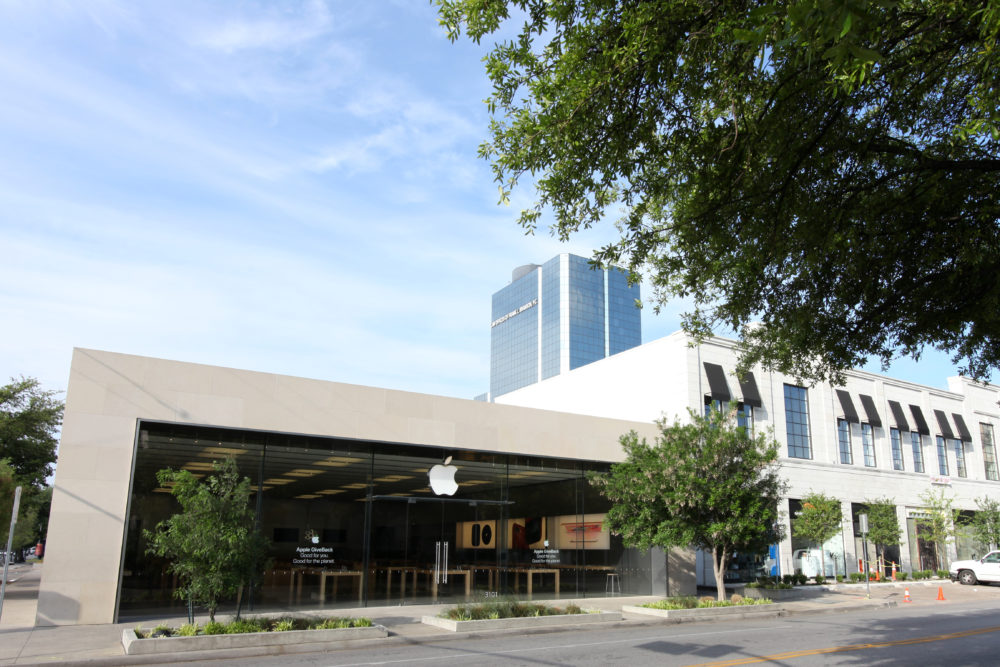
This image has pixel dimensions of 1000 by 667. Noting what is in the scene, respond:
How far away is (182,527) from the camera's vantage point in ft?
44.2

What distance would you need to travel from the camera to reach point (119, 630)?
15.1 m

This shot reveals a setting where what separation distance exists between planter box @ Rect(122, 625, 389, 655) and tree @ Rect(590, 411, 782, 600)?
30.1 ft

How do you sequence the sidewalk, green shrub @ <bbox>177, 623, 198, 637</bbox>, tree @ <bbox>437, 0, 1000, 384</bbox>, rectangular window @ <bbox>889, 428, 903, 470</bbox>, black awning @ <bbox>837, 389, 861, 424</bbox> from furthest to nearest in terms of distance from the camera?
rectangular window @ <bbox>889, 428, 903, 470</bbox> < black awning @ <bbox>837, 389, 861, 424</bbox> < green shrub @ <bbox>177, 623, 198, 637</bbox> < the sidewalk < tree @ <bbox>437, 0, 1000, 384</bbox>

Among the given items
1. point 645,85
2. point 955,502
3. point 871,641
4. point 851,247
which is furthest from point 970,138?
point 955,502

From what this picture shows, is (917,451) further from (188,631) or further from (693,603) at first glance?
(188,631)

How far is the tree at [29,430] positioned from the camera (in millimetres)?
36406

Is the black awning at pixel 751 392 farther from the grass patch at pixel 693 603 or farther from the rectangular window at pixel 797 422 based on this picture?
the grass patch at pixel 693 603

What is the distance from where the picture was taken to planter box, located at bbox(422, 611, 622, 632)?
16.1 metres

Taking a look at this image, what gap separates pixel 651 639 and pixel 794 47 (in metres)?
12.4

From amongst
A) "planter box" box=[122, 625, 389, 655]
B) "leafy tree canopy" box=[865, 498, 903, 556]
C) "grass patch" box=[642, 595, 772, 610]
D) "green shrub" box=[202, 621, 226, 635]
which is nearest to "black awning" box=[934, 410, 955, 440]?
"leafy tree canopy" box=[865, 498, 903, 556]

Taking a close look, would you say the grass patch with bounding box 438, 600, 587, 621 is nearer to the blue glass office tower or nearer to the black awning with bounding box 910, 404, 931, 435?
the black awning with bounding box 910, 404, 931, 435

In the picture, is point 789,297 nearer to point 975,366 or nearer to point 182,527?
point 975,366

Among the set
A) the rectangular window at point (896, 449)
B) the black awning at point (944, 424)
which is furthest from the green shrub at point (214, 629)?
the black awning at point (944, 424)

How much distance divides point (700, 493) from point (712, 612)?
3322 millimetres
